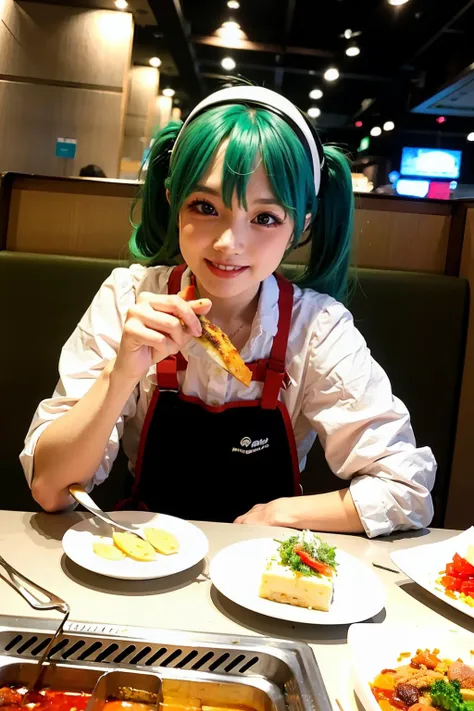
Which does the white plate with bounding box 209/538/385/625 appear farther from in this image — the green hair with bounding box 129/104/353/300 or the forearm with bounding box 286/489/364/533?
the green hair with bounding box 129/104/353/300

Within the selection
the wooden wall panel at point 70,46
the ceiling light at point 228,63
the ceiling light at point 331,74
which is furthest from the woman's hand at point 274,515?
the ceiling light at point 331,74

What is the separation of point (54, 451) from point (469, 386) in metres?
1.55

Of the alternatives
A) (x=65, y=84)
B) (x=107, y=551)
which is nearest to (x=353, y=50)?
(x=65, y=84)

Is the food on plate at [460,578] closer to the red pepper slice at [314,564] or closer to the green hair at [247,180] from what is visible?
the red pepper slice at [314,564]

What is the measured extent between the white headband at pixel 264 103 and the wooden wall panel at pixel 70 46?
5.31 meters

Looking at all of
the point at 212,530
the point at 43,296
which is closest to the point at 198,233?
the point at 212,530

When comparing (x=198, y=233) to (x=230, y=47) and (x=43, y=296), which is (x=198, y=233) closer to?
(x=43, y=296)

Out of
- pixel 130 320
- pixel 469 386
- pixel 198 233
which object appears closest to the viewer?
pixel 130 320

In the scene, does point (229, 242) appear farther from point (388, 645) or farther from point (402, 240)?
point (402, 240)

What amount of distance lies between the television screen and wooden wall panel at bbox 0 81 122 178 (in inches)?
269

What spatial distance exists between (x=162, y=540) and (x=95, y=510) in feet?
0.50

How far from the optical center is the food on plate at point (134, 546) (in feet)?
3.56

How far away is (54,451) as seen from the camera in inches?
51.5

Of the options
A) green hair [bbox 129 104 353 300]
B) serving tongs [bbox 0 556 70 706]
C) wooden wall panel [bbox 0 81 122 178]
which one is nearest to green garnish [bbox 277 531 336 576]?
serving tongs [bbox 0 556 70 706]
